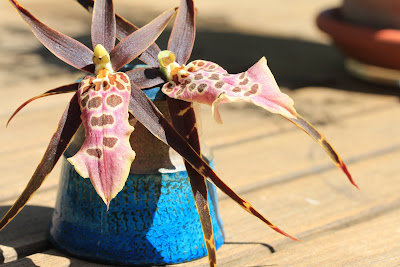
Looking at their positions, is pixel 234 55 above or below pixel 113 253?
below

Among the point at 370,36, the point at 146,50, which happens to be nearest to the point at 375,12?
the point at 370,36

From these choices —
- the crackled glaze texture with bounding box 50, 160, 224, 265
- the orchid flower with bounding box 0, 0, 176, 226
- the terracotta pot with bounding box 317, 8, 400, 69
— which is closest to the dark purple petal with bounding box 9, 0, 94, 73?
the orchid flower with bounding box 0, 0, 176, 226

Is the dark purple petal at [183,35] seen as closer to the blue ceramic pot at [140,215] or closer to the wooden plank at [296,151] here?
the blue ceramic pot at [140,215]

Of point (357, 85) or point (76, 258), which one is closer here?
point (76, 258)

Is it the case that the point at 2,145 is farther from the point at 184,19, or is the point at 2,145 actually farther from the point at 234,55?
the point at 234,55

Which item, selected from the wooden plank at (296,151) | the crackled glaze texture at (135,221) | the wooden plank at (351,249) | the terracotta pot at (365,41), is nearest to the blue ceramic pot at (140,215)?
the crackled glaze texture at (135,221)

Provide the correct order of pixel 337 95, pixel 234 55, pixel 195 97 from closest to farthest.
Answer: pixel 195 97, pixel 337 95, pixel 234 55

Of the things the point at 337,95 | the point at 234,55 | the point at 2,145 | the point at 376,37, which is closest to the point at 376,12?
the point at 376,37
